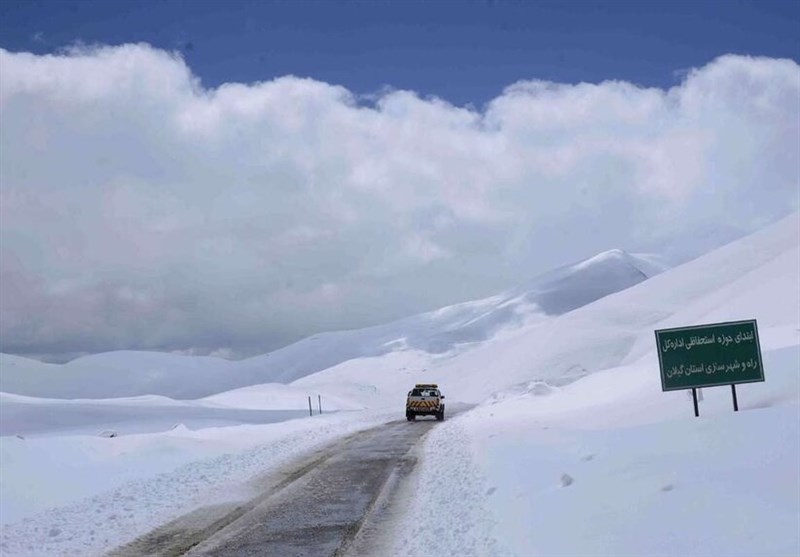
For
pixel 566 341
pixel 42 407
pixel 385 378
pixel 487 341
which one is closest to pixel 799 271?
pixel 566 341

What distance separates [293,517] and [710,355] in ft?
36.5

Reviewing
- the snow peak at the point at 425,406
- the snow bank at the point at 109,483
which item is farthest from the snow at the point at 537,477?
the snow peak at the point at 425,406

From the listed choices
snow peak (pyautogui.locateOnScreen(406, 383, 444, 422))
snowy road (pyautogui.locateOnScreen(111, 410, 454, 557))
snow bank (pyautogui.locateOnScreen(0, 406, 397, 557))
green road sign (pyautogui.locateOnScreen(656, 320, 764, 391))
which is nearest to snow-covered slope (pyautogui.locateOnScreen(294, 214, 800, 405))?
snow peak (pyautogui.locateOnScreen(406, 383, 444, 422))

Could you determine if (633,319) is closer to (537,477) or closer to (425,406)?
(425,406)

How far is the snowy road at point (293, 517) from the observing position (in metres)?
12.6

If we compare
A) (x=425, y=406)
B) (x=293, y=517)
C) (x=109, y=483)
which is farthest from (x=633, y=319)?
(x=293, y=517)

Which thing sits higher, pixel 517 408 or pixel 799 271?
pixel 799 271

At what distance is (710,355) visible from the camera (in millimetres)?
20578

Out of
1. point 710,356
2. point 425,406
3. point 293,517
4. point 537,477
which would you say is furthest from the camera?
point 425,406

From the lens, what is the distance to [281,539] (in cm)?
1306

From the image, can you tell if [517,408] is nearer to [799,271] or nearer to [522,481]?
[522,481]

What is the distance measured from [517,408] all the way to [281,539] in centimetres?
3651

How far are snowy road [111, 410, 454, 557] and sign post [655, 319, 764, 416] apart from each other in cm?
718

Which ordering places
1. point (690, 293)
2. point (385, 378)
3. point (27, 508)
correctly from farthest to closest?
point (385, 378), point (690, 293), point (27, 508)
